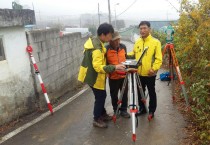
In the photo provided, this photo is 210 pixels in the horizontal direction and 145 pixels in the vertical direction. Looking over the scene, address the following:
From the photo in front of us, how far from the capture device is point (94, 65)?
13.6 ft

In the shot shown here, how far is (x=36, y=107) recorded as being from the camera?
579 centimetres

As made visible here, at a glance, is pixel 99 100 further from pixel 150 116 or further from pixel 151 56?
pixel 151 56

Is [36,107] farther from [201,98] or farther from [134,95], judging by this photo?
[201,98]

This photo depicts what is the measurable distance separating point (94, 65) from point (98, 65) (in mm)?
65

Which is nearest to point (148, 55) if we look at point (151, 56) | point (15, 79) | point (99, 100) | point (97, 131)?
point (151, 56)

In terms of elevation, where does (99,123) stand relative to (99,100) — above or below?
below

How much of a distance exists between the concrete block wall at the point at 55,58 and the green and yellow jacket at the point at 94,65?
1850 mm

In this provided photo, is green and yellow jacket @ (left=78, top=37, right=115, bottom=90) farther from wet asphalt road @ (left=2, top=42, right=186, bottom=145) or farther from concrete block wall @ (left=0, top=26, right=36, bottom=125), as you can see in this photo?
concrete block wall @ (left=0, top=26, right=36, bottom=125)

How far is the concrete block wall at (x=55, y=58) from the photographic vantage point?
604 cm

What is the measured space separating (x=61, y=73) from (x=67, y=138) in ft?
10.5

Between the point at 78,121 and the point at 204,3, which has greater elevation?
the point at 204,3

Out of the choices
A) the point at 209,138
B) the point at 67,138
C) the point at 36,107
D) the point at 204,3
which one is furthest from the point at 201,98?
the point at 36,107

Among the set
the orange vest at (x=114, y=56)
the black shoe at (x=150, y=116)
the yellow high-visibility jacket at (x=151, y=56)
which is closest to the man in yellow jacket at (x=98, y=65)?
the orange vest at (x=114, y=56)

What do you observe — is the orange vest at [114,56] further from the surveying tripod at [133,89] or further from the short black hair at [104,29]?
the short black hair at [104,29]
